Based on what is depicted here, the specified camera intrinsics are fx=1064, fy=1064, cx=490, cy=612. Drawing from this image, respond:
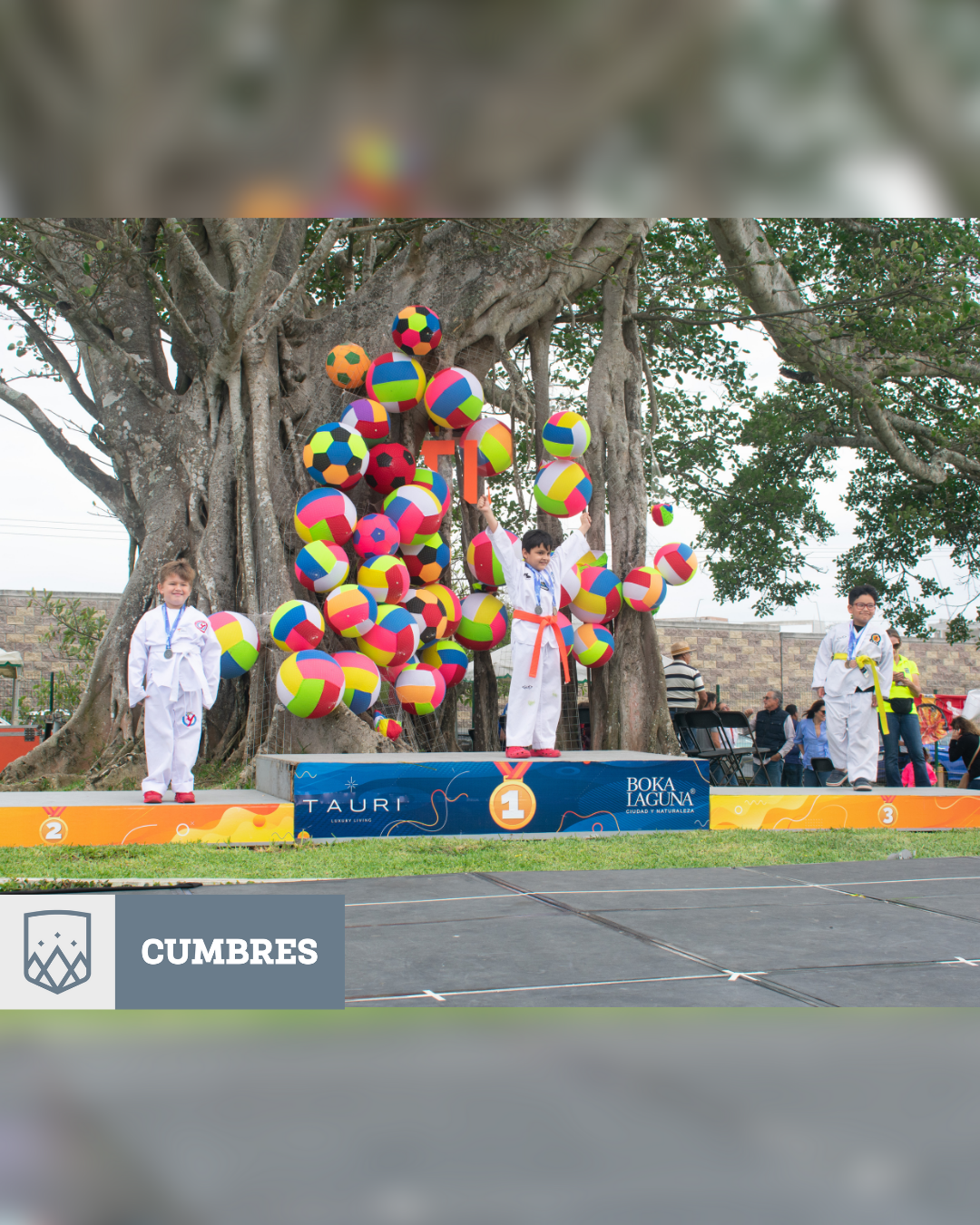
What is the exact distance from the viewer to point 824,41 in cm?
143

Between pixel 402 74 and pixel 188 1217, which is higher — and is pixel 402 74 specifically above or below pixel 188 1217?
above

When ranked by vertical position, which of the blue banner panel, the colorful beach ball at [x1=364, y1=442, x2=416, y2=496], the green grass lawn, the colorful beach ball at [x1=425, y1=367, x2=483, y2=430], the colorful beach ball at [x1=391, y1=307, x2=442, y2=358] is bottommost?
the green grass lawn

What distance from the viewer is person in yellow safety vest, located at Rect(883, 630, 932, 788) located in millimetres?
8062

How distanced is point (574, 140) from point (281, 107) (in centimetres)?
45

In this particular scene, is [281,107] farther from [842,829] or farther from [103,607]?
[103,607]

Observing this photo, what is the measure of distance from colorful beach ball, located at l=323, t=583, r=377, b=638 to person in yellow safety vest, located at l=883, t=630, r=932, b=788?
392 cm

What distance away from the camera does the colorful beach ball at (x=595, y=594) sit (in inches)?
326

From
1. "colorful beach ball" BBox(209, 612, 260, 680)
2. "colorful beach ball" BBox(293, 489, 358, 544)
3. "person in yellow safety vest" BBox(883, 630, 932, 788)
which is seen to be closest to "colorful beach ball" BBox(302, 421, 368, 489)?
"colorful beach ball" BBox(293, 489, 358, 544)

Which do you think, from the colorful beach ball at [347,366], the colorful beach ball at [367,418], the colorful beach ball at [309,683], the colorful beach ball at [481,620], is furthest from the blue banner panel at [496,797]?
the colorful beach ball at [347,366]

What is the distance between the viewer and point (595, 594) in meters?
8.27

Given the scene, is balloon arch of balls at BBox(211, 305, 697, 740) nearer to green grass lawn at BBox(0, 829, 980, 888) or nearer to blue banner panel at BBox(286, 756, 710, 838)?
blue banner panel at BBox(286, 756, 710, 838)

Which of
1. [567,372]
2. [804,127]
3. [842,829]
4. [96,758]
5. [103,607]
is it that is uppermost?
[567,372]

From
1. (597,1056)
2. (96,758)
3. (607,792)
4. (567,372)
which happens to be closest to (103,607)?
(567,372)

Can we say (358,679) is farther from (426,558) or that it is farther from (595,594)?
(595,594)
